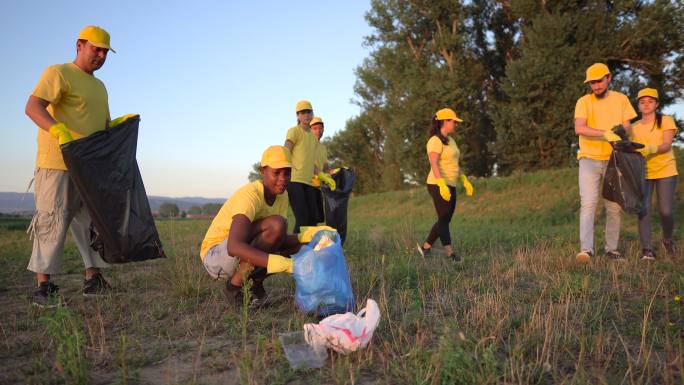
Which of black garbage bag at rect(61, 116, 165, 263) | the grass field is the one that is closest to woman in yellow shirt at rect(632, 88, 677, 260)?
A: the grass field

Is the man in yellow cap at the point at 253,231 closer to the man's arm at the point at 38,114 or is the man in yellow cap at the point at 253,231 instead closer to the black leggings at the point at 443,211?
the man's arm at the point at 38,114

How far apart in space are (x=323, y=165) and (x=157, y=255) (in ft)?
9.17

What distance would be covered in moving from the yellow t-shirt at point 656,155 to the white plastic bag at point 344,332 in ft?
15.8

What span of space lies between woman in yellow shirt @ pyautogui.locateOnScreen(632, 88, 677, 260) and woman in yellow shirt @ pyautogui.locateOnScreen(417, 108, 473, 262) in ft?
7.05

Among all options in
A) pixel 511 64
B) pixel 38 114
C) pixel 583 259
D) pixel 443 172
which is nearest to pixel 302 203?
pixel 443 172

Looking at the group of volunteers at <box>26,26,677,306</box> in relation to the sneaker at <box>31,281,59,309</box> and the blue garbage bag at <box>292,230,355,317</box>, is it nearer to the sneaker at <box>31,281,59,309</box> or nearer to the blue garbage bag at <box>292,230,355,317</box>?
the sneaker at <box>31,281,59,309</box>

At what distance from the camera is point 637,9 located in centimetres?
1762

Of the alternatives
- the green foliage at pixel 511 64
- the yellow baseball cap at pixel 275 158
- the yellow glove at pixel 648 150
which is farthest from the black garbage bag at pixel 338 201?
the green foliage at pixel 511 64

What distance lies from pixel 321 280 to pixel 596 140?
4.10 metres

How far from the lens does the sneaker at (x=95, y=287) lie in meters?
4.11

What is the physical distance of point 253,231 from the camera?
3.49m

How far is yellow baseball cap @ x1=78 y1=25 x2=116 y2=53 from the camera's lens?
3906 millimetres

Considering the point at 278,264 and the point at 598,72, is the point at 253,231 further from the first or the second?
the point at 598,72

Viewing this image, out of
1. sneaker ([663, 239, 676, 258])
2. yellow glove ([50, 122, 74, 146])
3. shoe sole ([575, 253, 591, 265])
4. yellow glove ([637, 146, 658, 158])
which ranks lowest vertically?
shoe sole ([575, 253, 591, 265])
